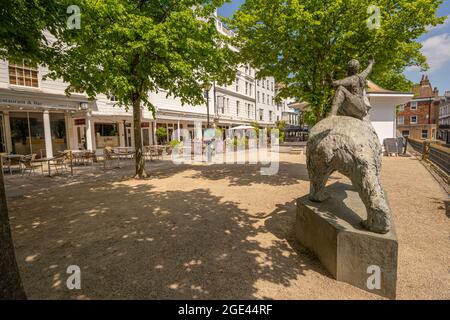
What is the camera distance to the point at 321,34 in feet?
24.3

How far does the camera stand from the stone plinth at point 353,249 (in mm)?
3004

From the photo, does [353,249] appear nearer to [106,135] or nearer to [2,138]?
[2,138]

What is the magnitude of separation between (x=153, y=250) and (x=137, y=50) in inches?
262

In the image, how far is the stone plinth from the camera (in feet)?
9.86

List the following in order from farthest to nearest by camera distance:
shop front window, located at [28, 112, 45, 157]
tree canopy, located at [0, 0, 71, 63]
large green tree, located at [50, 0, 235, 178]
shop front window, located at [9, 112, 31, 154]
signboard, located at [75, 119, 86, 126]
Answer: signboard, located at [75, 119, 86, 126] < shop front window, located at [28, 112, 45, 157] < shop front window, located at [9, 112, 31, 154] < large green tree, located at [50, 0, 235, 178] < tree canopy, located at [0, 0, 71, 63]

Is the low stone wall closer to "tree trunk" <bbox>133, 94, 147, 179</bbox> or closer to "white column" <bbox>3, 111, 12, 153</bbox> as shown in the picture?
"tree trunk" <bbox>133, 94, 147, 179</bbox>

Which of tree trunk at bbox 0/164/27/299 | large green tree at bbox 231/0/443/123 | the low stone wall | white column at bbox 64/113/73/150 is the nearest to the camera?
tree trunk at bbox 0/164/27/299

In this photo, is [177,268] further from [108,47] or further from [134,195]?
[108,47]

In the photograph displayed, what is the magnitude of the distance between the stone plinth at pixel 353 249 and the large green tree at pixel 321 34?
447cm

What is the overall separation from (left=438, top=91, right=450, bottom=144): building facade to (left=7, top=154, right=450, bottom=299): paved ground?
5714 centimetres

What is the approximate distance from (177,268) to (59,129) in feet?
62.4

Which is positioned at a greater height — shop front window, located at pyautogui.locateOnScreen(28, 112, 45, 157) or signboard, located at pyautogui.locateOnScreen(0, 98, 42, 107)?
signboard, located at pyautogui.locateOnScreen(0, 98, 42, 107)

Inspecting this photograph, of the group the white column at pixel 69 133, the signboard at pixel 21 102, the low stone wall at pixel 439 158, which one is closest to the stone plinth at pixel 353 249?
the low stone wall at pixel 439 158

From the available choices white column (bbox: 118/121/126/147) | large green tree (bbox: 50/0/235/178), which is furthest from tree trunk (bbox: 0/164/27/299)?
white column (bbox: 118/121/126/147)
